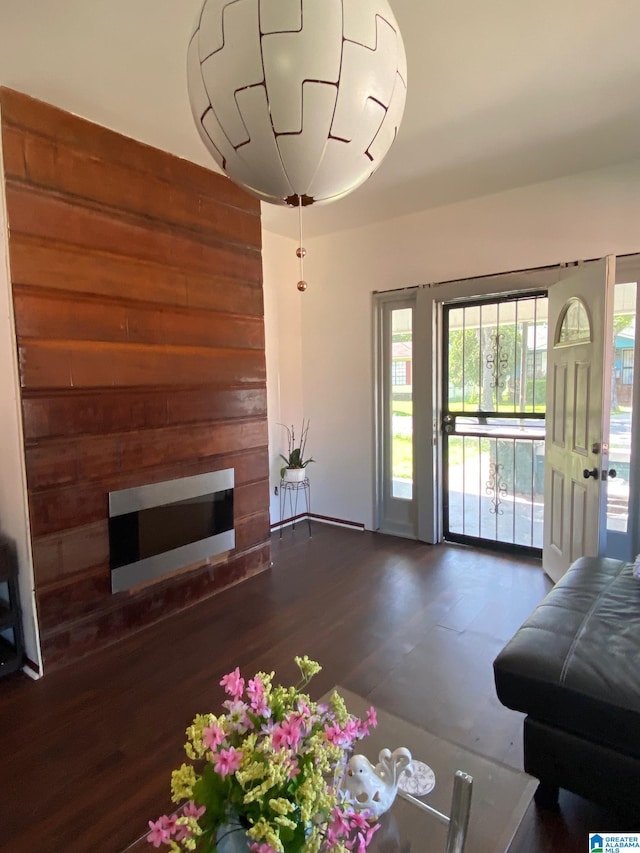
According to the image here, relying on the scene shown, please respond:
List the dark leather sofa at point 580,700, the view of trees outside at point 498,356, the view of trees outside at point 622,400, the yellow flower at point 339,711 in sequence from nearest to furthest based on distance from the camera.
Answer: the yellow flower at point 339,711, the dark leather sofa at point 580,700, the view of trees outside at point 622,400, the view of trees outside at point 498,356

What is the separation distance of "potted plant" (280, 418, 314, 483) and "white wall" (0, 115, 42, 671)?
2.21m

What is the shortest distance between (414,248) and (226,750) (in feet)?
12.3

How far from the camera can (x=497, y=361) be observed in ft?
12.3

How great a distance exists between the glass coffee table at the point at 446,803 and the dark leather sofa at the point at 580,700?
28cm

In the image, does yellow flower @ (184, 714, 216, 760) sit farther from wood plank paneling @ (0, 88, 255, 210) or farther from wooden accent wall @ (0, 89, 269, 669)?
wood plank paneling @ (0, 88, 255, 210)

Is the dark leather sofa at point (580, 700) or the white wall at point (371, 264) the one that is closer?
the dark leather sofa at point (580, 700)

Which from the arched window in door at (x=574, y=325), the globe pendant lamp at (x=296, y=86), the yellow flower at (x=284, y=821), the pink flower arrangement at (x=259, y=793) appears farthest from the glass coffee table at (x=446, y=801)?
the arched window in door at (x=574, y=325)

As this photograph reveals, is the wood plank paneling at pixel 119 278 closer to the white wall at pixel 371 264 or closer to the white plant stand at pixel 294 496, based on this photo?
the white wall at pixel 371 264

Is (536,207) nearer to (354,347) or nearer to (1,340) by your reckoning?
(354,347)

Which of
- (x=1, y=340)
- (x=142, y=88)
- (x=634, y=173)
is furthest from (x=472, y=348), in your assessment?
(x=1, y=340)

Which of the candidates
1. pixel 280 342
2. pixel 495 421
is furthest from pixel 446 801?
pixel 280 342

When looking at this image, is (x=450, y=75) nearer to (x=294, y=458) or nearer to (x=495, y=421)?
(x=495, y=421)

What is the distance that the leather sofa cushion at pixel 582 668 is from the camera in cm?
142

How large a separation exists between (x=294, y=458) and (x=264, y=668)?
2.12 meters
